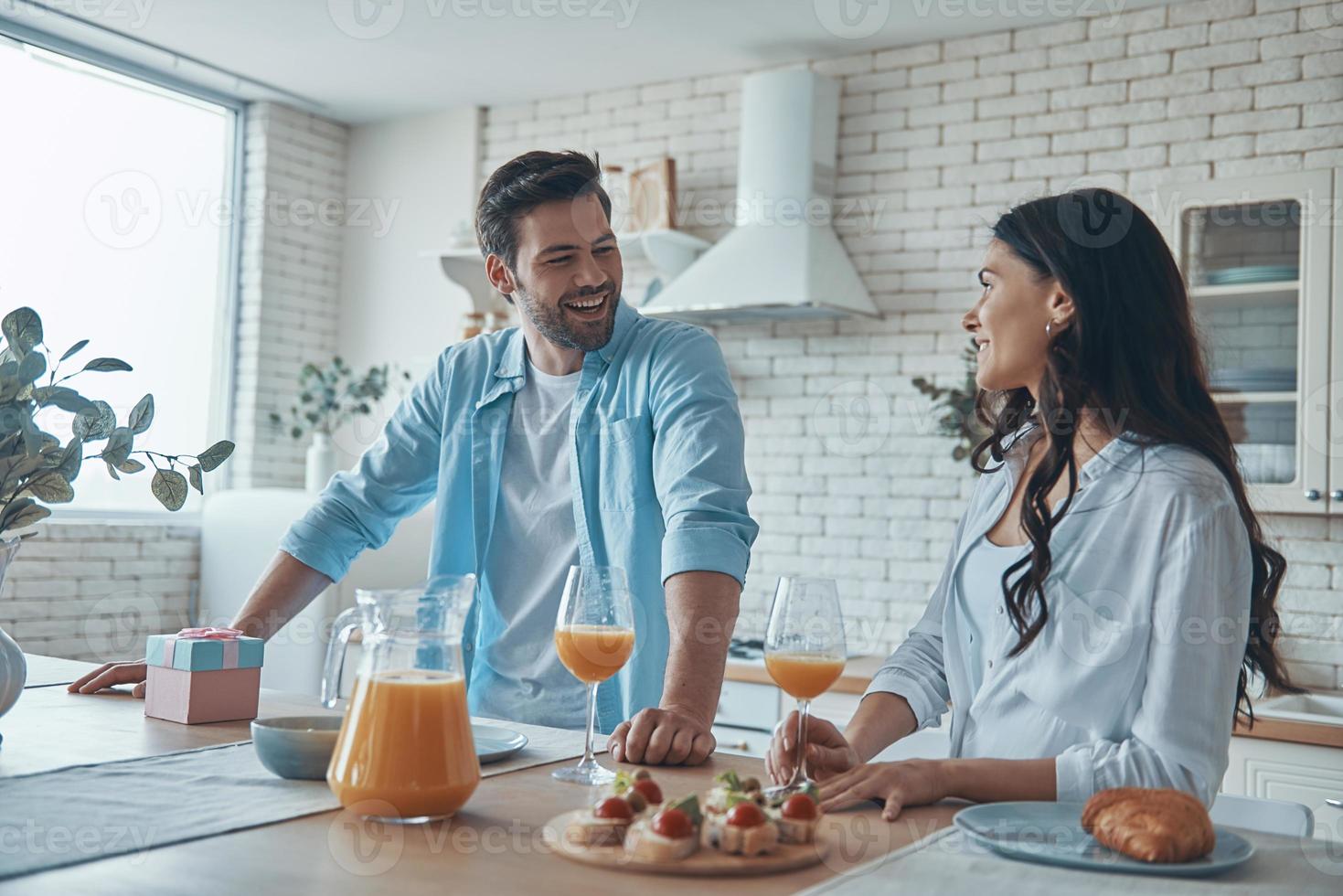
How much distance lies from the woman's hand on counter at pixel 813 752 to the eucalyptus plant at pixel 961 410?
2428 mm

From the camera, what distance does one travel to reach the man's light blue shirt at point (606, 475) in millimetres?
1893

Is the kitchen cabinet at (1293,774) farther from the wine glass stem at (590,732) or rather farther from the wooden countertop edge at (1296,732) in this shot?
the wine glass stem at (590,732)

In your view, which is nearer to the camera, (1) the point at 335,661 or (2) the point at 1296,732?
(1) the point at 335,661

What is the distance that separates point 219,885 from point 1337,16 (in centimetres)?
365

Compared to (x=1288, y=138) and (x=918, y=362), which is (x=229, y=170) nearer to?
(x=918, y=362)

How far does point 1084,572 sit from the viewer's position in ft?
4.71

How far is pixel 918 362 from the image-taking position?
13.3 feet

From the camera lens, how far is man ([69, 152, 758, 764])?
2010 mm

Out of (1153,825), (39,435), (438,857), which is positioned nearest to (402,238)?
(39,435)

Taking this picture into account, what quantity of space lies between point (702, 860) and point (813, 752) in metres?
0.42

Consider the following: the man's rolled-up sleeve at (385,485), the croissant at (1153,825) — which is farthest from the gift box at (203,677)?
the croissant at (1153,825)

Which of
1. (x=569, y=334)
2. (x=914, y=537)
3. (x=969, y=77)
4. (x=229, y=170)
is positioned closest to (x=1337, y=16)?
(x=969, y=77)

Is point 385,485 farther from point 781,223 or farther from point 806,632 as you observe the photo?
point 781,223

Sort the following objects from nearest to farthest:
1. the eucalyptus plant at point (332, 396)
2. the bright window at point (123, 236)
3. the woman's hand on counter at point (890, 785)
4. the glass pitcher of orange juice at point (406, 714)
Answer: the glass pitcher of orange juice at point (406, 714)
the woman's hand on counter at point (890, 785)
the bright window at point (123, 236)
the eucalyptus plant at point (332, 396)
